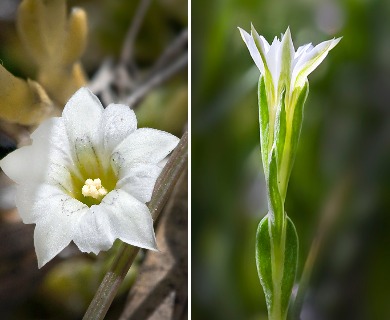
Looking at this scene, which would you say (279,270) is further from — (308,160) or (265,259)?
(308,160)

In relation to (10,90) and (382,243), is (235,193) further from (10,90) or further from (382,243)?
(10,90)

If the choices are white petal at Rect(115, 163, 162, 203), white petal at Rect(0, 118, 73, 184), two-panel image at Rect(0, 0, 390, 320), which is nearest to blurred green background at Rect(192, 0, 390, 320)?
two-panel image at Rect(0, 0, 390, 320)

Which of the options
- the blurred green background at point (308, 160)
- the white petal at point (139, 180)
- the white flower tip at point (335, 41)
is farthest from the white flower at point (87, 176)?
the white flower tip at point (335, 41)

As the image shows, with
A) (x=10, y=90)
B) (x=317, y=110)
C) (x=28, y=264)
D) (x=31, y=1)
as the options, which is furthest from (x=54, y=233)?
(x=317, y=110)

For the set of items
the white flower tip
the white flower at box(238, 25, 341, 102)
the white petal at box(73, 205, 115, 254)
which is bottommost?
the white petal at box(73, 205, 115, 254)

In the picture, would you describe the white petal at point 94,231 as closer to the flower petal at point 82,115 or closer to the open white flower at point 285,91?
the flower petal at point 82,115

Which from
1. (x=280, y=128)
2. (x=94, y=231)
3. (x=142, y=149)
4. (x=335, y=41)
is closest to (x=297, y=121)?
(x=280, y=128)

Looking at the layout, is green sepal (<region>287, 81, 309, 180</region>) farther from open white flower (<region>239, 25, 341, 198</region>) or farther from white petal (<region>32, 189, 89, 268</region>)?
white petal (<region>32, 189, 89, 268</region>)
